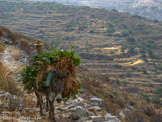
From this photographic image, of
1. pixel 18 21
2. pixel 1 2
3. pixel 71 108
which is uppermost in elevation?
pixel 1 2

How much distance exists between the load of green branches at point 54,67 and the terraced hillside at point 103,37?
64.5ft

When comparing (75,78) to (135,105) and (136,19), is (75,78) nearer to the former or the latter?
(135,105)

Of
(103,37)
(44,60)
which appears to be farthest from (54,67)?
(103,37)

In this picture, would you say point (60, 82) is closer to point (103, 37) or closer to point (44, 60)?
point (44, 60)

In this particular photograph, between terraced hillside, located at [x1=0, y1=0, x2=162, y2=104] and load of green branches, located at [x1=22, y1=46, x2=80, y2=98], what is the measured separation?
64.5 feet

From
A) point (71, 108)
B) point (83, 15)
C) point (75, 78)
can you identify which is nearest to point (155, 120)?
point (71, 108)

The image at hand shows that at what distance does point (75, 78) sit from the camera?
12.9 feet

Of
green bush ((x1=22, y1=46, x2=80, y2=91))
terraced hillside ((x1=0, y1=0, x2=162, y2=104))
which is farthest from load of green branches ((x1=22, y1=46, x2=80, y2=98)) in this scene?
terraced hillside ((x1=0, y1=0, x2=162, y2=104))

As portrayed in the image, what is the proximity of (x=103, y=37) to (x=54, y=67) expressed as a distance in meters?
52.1

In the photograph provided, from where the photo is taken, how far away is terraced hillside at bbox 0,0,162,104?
112ft

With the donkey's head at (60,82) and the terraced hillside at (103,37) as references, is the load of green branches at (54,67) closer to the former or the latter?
the donkey's head at (60,82)

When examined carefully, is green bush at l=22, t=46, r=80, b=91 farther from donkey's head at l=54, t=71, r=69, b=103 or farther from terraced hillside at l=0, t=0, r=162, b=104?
terraced hillside at l=0, t=0, r=162, b=104

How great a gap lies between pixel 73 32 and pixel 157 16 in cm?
11979

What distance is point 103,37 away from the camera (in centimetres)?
5494
